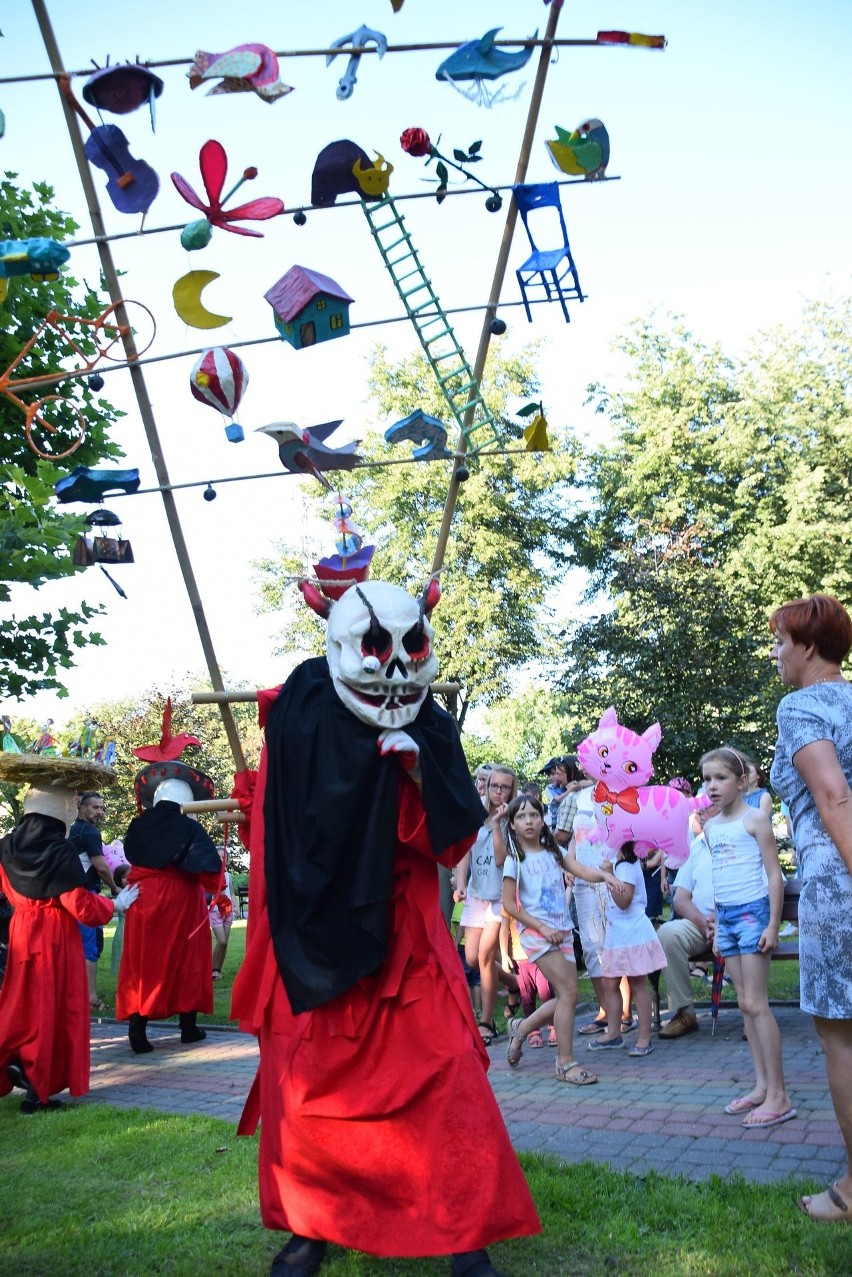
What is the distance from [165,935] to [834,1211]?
229 inches

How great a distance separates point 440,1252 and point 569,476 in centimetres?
2468

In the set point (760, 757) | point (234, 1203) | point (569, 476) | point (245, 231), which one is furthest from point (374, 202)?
point (569, 476)

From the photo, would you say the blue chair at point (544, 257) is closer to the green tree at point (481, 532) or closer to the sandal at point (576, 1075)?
the sandal at point (576, 1075)

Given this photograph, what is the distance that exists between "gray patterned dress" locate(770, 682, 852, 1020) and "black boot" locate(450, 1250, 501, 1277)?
4.30 ft

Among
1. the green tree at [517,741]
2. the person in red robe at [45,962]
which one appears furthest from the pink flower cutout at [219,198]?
the green tree at [517,741]

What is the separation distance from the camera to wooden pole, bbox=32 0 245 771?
394cm

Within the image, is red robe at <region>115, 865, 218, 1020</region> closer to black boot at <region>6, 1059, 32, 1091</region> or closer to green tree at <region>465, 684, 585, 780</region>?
black boot at <region>6, 1059, 32, 1091</region>

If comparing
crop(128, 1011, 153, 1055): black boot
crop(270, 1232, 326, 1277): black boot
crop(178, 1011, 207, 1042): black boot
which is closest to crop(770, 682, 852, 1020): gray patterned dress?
crop(270, 1232, 326, 1277): black boot

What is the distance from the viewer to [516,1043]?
6.60 meters

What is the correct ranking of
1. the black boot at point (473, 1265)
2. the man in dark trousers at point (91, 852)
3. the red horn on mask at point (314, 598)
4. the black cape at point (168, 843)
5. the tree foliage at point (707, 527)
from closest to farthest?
the black boot at point (473, 1265) < the red horn on mask at point (314, 598) < the black cape at point (168, 843) < the man in dark trousers at point (91, 852) < the tree foliage at point (707, 527)

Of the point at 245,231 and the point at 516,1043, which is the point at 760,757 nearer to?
the point at 516,1043

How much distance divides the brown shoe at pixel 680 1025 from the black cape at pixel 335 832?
4581 millimetres

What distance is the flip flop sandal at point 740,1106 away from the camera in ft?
17.4

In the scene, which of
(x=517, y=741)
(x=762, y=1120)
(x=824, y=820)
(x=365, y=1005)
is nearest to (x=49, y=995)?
(x=365, y=1005)
